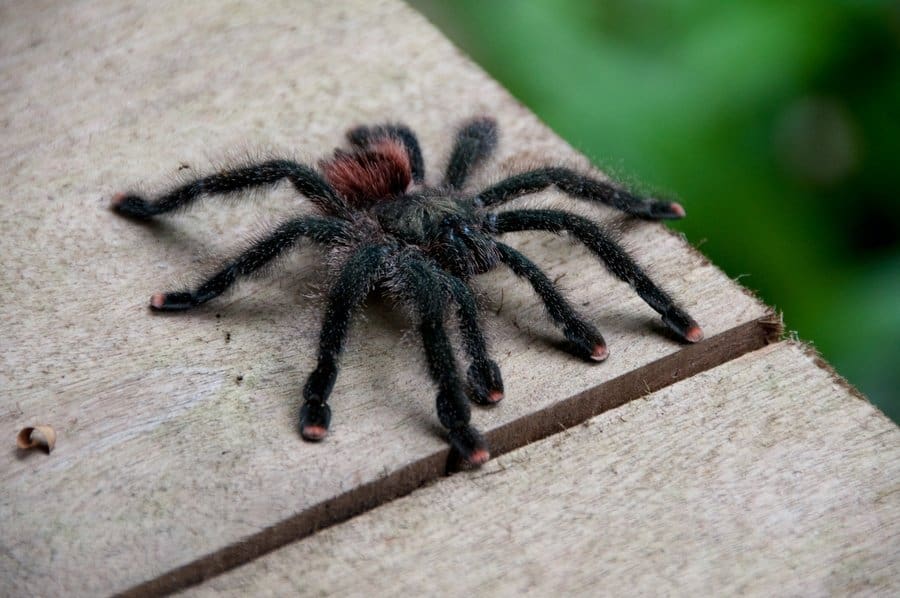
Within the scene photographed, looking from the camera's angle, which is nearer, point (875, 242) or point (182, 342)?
point (182, 342)

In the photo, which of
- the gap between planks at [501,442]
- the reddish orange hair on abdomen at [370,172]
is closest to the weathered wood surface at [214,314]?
the gap between planks at [501,442]

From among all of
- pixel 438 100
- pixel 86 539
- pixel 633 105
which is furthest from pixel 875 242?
pixel 86 539

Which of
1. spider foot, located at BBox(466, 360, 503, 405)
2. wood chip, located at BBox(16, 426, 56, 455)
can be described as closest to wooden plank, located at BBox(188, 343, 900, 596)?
spider foot, located at BBox(466, 360, 503, 405)

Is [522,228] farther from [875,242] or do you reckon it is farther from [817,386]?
[875,242]

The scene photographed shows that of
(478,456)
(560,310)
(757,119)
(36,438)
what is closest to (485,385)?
(478,456)

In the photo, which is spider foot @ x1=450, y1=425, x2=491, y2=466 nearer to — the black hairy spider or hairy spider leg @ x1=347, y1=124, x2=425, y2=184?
the black hairy spider

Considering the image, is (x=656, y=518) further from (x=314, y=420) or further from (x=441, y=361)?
(x=314, y=420)
